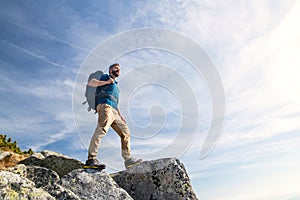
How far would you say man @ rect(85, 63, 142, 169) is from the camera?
8.75 m

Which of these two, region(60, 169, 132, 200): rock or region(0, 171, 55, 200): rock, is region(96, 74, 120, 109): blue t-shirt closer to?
region(60, 169, 132, 200): rock

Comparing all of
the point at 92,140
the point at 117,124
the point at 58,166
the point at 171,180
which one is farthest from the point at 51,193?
the point at 58,166

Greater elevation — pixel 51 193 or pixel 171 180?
pixel 171 180

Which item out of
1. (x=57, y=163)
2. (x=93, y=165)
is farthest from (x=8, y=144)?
(x=93, y=165)

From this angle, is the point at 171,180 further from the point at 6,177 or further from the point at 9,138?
the point at 9,138

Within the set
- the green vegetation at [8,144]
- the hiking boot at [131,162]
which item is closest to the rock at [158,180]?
the hiking boot at [131,162]

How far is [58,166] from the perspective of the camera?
11.2m

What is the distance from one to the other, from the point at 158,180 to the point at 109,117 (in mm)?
2731

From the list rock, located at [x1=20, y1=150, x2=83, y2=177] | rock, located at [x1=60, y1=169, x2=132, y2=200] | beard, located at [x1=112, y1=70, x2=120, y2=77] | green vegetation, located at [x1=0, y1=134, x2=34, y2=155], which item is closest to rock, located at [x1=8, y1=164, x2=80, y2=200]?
rock, located at [x1=60, y1=169, x2=132, y2=200]

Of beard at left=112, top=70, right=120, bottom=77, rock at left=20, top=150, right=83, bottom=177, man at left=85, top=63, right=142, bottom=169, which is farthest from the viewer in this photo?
rock at left=20, top=150, right=83, bottom=177

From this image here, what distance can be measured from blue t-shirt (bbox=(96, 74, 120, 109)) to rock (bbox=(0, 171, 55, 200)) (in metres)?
4.70

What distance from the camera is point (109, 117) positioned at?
9.38 meters

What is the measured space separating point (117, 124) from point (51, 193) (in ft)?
16.3

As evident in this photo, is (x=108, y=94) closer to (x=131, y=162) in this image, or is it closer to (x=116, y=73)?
(x=116, y=73)
